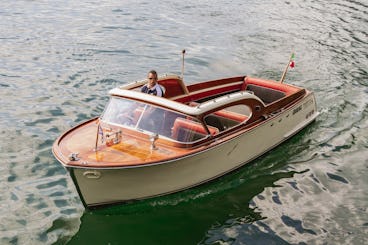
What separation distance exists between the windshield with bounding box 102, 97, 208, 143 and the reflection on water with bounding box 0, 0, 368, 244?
1.39 m

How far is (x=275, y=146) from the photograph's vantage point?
12.8m

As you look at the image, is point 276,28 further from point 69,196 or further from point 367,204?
point 69,196

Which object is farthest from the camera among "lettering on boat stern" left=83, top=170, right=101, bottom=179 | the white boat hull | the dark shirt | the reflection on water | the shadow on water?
the dark shirt

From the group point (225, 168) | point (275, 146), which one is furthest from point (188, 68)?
point (225, 168)

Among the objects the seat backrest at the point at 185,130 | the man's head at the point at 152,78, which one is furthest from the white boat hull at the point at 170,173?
the man's head at the point at 152,78

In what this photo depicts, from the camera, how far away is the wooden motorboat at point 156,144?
9.13 m

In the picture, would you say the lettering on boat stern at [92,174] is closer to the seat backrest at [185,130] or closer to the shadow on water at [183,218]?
the shadow on water at [183,218]

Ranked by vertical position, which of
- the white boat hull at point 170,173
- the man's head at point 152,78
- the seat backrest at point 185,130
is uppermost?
the man's head at point 152,78

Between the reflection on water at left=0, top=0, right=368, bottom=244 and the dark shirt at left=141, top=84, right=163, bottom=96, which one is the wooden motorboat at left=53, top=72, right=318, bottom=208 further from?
the reflection on water at left=0, top=0, right=368, bottom=244

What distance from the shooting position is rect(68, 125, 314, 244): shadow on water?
932cm

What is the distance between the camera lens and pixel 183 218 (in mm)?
9953

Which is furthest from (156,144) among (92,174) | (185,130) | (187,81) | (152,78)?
(187,81)

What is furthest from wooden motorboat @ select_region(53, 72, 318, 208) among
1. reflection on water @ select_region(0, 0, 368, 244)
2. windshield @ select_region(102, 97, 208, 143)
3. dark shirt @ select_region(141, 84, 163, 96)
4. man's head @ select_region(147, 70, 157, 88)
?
reflection on water @ select_region(0, 0, 368, 244)

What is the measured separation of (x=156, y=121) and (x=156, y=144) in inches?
22.3
